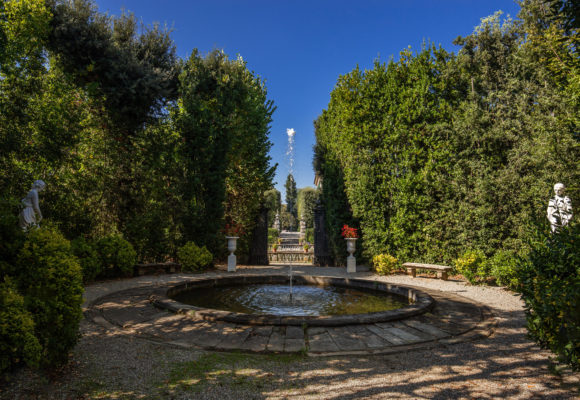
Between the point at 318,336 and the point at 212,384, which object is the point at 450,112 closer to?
the point at 318,336

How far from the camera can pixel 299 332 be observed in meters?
4.08

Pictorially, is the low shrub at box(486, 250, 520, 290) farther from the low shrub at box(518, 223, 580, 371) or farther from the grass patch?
the grass patch

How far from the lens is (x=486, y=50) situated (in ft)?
46.8

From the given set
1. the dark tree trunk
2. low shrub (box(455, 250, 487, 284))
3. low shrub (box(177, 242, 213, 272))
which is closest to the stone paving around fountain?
low shrub (box(455, 250, 487, 284))

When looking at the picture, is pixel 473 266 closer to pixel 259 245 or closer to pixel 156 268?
pixel 259 245

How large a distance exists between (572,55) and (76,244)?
13.8 meters

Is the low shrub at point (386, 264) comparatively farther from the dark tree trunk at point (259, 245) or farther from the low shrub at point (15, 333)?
the low shrub at point (15, 333)

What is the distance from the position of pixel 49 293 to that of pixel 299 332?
290 cm

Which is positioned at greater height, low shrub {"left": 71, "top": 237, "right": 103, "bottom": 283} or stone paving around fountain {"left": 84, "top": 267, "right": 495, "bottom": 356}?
low shrub {"left": 71, "top": 237, "right": 103, "bottom": 283}

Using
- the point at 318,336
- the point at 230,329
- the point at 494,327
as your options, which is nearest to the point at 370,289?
the point at 494,327

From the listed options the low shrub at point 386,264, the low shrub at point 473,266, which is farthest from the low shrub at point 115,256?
the low shrub at point 473,266

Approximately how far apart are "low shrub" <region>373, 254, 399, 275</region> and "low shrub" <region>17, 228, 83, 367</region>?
9030 mm

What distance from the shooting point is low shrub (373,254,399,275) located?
33.4 feet

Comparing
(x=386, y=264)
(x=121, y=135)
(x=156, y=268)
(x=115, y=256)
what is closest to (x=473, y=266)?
(x=386, y=264)
